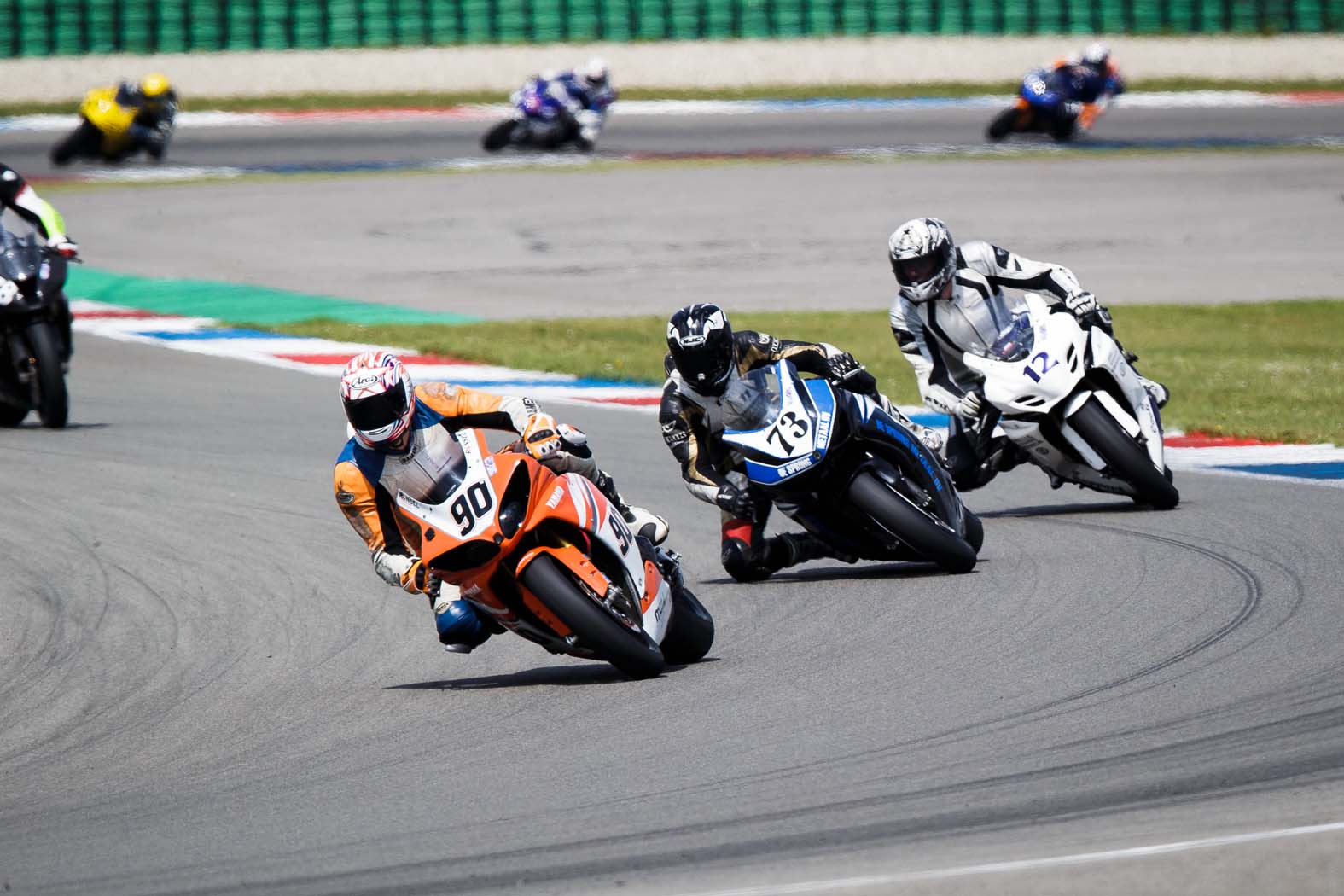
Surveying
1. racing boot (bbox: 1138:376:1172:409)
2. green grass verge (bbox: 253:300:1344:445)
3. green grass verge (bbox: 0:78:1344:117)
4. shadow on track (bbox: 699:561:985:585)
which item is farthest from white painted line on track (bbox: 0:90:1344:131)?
shadow on track (bbox: 699:561:985:585)

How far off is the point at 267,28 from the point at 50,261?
25314 mm

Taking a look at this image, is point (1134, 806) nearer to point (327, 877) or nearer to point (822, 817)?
point (822, 817)

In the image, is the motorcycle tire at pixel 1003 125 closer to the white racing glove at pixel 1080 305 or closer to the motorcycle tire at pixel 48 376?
the motorcycle tire at pixel 48 376

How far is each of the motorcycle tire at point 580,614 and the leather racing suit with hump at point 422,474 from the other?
438mm

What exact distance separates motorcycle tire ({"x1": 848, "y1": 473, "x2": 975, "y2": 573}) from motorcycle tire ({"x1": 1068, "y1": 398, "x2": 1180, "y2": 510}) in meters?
1.77

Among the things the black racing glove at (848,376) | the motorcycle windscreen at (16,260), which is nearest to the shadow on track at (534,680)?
the black racing glove at (848,376)

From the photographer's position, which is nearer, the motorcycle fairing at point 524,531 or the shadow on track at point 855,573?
the motorcycle fairing at point 524,531

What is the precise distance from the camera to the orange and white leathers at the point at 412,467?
24.0ft

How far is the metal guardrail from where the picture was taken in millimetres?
37781

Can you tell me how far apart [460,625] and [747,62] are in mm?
31804

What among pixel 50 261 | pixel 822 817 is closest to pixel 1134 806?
pixel 822 817

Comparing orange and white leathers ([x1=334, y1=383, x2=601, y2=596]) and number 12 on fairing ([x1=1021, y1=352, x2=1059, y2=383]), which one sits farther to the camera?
number 12 on fairing ([x1=1021, y1=352, x2=1059, y2=383])

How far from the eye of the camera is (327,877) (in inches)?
205

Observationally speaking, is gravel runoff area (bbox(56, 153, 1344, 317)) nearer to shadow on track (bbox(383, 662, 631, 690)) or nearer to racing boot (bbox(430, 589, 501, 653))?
shadow on track (bbox(383, 662, 631, 690))
